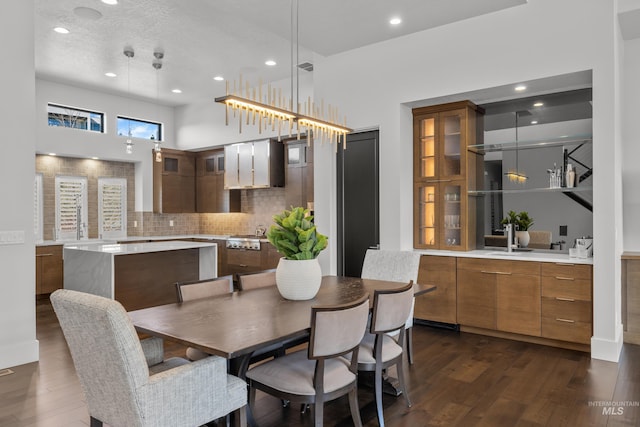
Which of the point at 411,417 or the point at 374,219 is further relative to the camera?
the point at 374,219

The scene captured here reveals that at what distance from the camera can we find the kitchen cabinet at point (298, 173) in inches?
273

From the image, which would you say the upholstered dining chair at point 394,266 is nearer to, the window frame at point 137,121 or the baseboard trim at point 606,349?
the baseboard trim at point 606,349

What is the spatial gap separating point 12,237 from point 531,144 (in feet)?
17.0

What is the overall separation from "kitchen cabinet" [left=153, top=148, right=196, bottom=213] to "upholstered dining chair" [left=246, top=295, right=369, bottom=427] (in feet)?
21.3

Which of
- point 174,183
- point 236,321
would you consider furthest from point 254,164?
point 236,321

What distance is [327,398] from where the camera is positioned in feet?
7.23

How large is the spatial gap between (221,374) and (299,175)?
17.4ft

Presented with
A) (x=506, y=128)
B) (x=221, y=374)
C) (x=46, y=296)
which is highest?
(x=506, y=128)

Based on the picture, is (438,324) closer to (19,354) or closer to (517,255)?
(517,255)

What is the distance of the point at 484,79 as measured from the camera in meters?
4.46

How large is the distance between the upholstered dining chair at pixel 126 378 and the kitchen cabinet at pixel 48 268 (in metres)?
5.59

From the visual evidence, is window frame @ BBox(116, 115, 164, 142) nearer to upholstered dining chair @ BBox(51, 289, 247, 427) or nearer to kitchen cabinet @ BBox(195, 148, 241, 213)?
kitchen cabinet @ BBox(195, 148, 241, 213)

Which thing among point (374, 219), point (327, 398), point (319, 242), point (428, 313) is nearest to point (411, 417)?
point (327, 398)

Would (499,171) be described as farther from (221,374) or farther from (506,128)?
(221,374)
